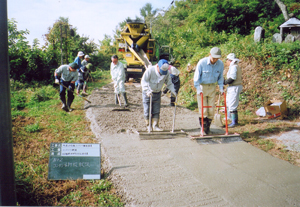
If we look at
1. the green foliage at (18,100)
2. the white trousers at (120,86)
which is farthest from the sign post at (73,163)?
the green foliage at (18,100)

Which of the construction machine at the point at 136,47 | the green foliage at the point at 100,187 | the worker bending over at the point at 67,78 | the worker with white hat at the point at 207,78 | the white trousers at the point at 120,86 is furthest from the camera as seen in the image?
the construction machine at the point at 136,47

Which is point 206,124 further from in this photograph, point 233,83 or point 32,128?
point 32,128

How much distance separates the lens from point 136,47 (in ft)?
42.7

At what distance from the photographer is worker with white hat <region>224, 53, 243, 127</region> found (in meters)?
6.11

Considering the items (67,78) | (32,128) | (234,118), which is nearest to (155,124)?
(234,118)

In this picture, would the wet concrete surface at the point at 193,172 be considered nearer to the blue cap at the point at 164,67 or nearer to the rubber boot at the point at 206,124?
the rubber boot at the point at 206,124

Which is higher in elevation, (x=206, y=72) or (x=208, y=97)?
(x=206, y=72)

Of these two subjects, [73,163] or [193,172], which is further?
[193,172]

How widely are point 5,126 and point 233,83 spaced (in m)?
5.58

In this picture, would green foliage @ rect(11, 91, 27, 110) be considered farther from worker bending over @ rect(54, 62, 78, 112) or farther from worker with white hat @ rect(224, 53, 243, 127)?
worker with white hat @ rect(224, 53, 243, 127)

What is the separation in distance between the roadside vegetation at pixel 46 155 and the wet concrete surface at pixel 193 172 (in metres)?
0.31

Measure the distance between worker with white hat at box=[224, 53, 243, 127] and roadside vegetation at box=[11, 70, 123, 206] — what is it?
3.84m

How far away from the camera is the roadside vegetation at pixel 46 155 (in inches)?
118

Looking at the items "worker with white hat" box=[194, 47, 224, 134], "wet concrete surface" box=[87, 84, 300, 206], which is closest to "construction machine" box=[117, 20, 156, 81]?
"worker with white hat" box=[194, 47, 224, 134]
